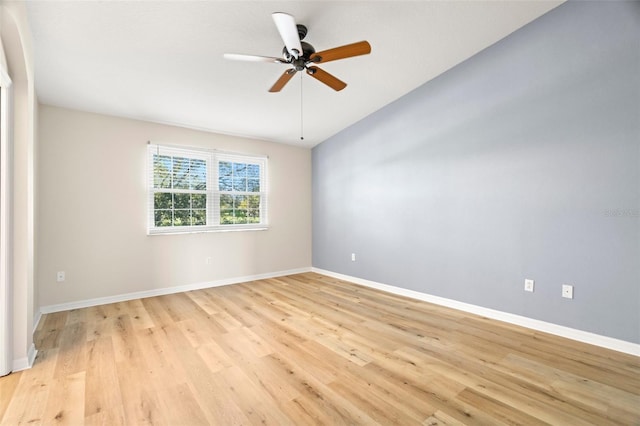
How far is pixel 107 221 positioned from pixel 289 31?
3371 millimetres

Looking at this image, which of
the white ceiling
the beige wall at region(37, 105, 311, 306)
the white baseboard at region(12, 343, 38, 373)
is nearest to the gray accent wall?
the white ceiling

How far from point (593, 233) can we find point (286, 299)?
3335 mm

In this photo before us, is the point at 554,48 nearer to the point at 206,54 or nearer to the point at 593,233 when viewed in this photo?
the point at 593,233

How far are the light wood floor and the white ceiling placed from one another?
101 inches

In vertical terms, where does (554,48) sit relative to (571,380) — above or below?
above

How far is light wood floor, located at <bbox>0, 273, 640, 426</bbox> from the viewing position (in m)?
1.63

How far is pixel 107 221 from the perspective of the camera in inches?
145

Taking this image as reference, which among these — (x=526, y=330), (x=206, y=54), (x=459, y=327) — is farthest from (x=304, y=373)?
(x=206, y=54)

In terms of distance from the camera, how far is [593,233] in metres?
2.53

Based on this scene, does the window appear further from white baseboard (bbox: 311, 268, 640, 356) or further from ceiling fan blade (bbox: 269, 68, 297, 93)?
white baseboard (bbox: 311, 268, 640, 356)

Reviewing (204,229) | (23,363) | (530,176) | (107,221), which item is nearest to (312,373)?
(23,363)

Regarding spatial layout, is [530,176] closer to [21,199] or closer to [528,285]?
[528,285]

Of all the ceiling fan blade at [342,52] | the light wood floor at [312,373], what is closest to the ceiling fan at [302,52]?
the ceiling fan blade at [342,52]

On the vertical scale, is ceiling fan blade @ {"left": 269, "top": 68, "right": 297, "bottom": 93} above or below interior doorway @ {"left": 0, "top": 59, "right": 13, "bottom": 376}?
above
